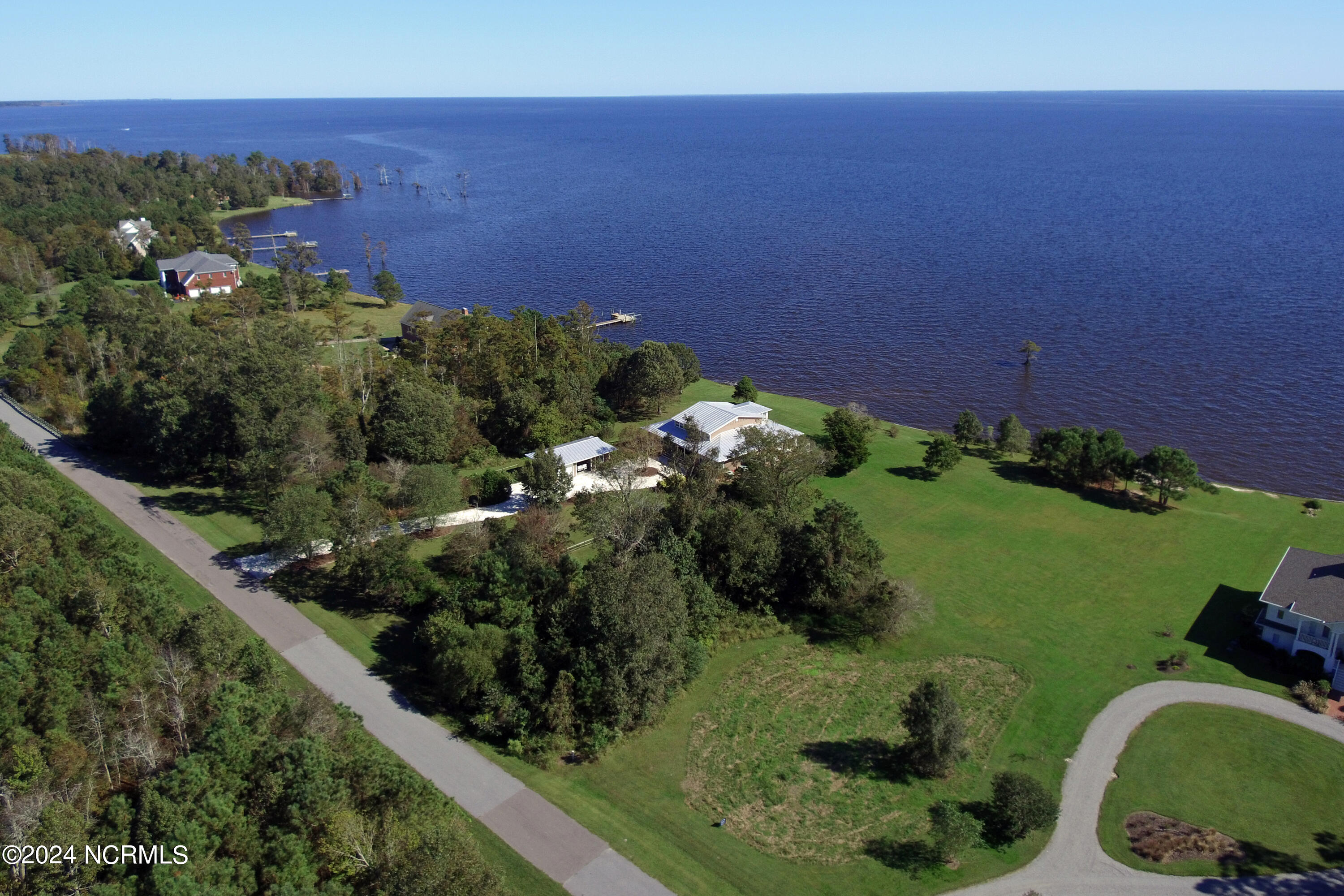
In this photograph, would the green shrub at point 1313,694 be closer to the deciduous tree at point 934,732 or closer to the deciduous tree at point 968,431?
the deciduous tree at point 934,732

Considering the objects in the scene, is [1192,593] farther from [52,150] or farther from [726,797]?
[52,150]

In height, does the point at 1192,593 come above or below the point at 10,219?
below

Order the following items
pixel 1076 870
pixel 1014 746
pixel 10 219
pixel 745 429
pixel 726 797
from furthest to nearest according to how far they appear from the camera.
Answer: pixel 10 219 → pixel 745 429 → pixel 1014 746 → pixel 726 797 → pixel 1076 870

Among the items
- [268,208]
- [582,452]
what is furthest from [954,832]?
[268,208]

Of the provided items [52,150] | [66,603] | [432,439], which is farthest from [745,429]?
[52,150]

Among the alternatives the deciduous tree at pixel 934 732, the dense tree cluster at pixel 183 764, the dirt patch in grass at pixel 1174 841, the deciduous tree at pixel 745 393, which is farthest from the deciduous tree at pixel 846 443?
the dense tree cluster at pixel 183 764
